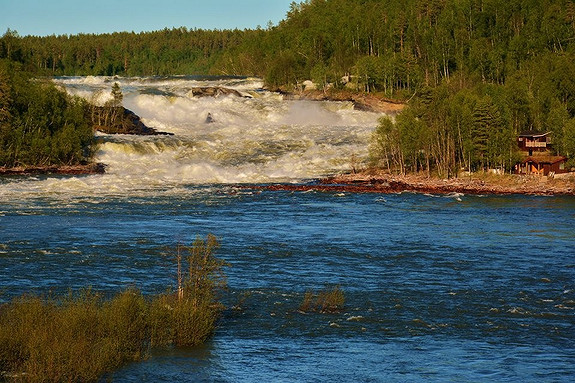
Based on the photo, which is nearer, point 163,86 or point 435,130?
point 435,130

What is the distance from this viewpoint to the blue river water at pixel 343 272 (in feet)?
87.3

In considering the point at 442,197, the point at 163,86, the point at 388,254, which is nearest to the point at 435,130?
the point at 442,197

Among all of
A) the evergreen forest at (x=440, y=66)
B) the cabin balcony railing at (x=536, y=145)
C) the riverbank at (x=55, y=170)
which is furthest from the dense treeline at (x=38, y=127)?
the cabin balcony railing at (x=536, y=145)

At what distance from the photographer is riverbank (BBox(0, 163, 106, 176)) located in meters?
79.8

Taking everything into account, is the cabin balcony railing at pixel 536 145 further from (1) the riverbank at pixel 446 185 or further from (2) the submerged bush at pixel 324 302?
(2) the submerged bush at pixel 324 302

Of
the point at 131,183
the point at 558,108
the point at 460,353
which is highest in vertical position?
the point at 558,108

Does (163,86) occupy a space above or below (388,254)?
above

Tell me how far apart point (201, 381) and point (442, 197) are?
46.8 metres

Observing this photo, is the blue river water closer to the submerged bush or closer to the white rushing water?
the submerged bush

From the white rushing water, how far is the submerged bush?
3656 centimetres

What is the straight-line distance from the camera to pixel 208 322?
93.1ft

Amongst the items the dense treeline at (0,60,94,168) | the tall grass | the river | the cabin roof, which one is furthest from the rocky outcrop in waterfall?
the tall grass

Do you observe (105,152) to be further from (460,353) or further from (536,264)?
(460,353)

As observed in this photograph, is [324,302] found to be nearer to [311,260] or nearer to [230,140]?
[311,260]
